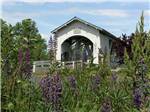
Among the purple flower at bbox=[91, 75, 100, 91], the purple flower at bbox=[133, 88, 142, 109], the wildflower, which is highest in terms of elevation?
the wildflower

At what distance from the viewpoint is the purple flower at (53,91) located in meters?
5.48

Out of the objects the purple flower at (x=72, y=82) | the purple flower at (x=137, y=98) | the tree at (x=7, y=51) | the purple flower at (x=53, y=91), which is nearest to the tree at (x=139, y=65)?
the purple flower at (x=137, y=98)

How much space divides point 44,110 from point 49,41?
Answer: 51.4 inches

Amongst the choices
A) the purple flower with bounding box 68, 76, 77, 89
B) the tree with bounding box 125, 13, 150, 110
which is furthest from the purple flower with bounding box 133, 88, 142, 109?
the purple flower with bounding box 68, 76, 77, 89

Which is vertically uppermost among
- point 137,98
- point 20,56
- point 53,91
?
point 20,56

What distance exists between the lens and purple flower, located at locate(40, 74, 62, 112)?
5.48 metres

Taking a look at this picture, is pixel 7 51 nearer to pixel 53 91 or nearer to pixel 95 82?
pixel 53 91

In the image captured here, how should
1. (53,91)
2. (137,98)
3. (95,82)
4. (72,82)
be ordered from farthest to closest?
(95,82)
(72,82)
(137,98)
(53,91)

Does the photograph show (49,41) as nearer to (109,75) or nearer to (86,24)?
(109,75)

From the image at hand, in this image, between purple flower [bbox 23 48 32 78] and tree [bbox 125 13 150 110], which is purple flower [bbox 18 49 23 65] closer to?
purple flower [bbox 23 48 32 78]

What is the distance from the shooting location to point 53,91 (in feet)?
18.1

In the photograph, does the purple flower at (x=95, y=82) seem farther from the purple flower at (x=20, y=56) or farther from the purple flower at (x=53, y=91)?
the purple flower at (x=53, y=91)

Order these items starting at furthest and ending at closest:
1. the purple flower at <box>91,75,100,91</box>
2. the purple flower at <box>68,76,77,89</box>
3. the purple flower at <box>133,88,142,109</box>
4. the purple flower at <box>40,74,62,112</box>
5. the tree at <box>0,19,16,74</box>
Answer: the purple flower at <box>91,75,100,91</box>, the purple flower at <box>68,76,77,89</box>, the tree at <box>0,19,16,74</box>, the purple flower at <box>133,88,142,109</box>, the purple flower at <box>40,74,62,112</box>

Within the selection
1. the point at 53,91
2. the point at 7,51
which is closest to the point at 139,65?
the point at 53,91
